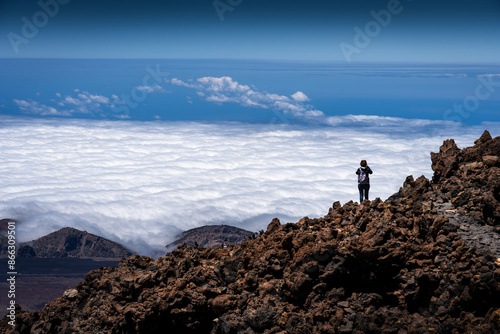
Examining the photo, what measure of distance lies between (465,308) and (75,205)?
402 feet

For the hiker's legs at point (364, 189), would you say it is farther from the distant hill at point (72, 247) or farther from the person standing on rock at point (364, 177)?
the distant hill at point (72, 247)

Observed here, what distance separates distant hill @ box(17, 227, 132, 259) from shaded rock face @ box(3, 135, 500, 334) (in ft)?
316

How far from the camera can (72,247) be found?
11100cm

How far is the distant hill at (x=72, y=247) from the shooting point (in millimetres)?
107188

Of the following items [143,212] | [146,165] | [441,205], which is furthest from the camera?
[146,165]

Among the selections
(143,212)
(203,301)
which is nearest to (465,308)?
(203,301)

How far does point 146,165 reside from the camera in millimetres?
169625

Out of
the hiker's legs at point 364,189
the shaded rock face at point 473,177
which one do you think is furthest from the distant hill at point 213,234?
the shaded rock face at point 473,177

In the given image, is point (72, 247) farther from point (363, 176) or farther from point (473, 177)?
point (473, 177)

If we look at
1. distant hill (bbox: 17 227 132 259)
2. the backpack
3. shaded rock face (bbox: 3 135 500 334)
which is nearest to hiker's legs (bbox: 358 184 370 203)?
the backpack

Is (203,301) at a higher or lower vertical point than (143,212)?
higher

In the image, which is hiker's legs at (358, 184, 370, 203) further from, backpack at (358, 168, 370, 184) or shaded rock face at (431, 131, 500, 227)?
shaded rock face at (431, 131, 500, 227)

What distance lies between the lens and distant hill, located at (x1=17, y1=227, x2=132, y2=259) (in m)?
107

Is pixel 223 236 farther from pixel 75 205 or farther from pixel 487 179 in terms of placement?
pixel 487 179
